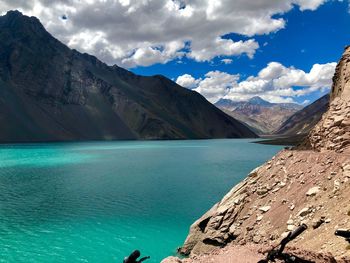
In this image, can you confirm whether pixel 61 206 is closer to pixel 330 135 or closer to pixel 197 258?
pixel 197 258

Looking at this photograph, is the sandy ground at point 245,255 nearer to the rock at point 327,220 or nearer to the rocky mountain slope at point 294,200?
the rocky mountain slope at point 294,200

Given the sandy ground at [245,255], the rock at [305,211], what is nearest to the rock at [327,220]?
the rock at [305,211]

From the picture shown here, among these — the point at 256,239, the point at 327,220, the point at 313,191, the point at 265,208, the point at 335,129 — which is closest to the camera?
the point at 327,220

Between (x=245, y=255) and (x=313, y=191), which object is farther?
(x=313, y=191)

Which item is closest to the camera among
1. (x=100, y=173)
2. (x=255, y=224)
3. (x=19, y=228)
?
(x=255, y=224)

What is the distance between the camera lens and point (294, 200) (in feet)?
77.5

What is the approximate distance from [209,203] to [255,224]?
20.1m

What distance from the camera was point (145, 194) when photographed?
50.7 metres

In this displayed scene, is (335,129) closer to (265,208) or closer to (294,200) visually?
(294,200)

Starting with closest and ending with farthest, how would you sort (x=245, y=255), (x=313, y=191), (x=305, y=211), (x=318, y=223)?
(x=245, y=255), (x=318, y=223), (x=305, y=211), (x=313, y=191)

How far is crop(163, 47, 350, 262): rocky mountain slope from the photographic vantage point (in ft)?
67.0

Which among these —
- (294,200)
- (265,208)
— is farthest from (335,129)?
(265,208)

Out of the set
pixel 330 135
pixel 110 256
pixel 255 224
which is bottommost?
pixel 110 256

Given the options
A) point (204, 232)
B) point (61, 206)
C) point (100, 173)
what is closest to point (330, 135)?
point (204, 232)
